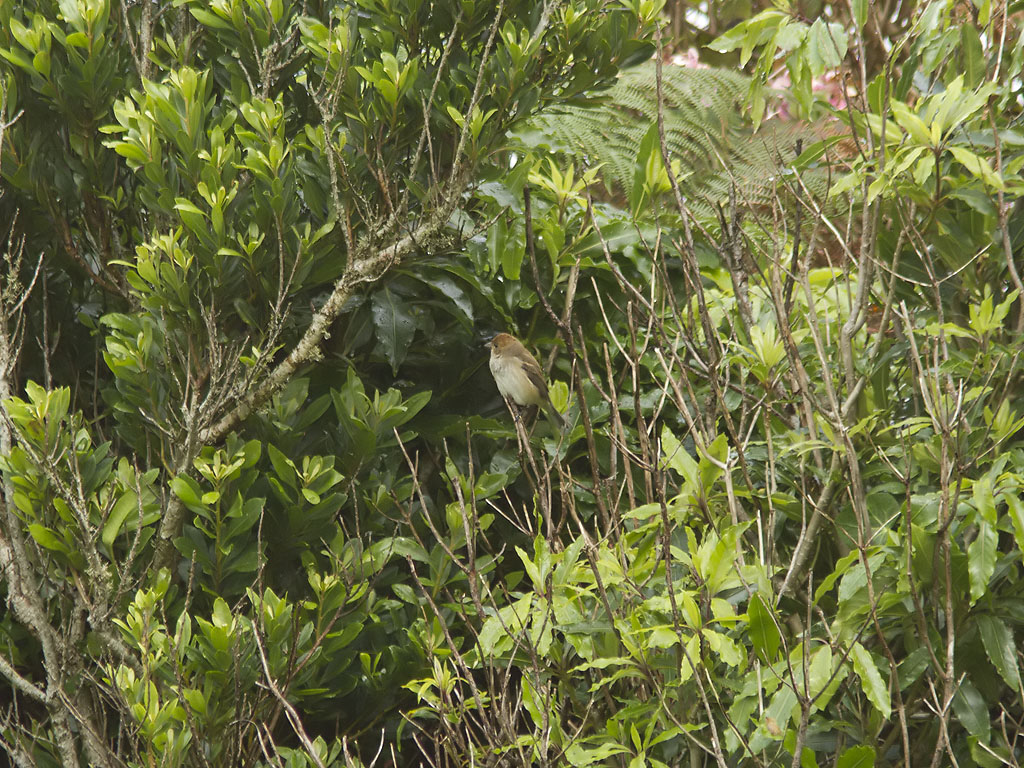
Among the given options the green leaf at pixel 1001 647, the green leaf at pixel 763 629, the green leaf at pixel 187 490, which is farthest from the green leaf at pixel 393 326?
the green leaf at pixel 1001 647

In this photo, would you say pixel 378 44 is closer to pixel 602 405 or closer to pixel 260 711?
pixel 602 405

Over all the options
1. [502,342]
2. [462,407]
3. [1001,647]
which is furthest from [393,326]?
[1001,647]

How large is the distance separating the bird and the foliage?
0.46 ft

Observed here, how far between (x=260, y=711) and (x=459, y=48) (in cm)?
225

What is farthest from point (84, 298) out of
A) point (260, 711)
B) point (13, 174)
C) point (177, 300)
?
point (260, 711)

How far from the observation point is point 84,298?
4148mm

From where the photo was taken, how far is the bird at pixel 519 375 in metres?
3.83

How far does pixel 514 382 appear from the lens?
153 inches

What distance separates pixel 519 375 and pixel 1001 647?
74.7 inches

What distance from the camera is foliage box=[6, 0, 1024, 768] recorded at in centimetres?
265

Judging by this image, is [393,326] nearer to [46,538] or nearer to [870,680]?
[46,538]

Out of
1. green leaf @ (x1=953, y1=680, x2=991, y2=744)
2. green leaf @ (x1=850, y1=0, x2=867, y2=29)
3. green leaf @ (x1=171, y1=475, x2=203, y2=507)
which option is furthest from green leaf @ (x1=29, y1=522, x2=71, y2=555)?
green leaf @ (x1=850, y1=0, x2=867, y2=29)

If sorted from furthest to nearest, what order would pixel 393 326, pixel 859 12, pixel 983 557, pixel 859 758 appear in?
pixel 393 326 → pixel 859 12 → pixel 983 557 → pixel 859 758

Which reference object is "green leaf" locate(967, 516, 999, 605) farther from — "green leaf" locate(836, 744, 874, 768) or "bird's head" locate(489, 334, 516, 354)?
"bird's head" locate(489, 334, 516, 354)
